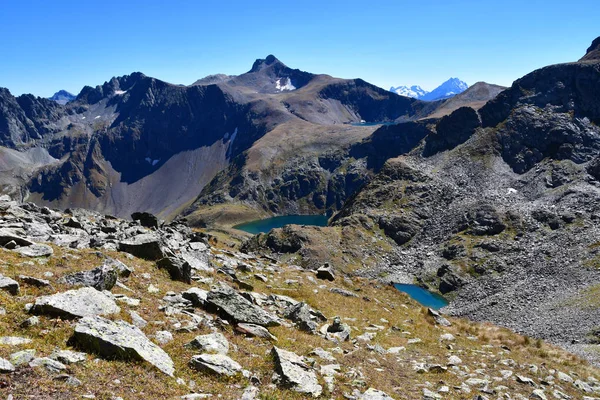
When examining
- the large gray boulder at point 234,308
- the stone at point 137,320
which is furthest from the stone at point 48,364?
the large gray boulder at point 234,308

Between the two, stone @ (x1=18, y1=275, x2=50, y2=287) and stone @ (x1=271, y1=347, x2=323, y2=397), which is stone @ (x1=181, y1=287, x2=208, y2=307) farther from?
stone @ (x1=18, y1=275, x2=50, y2=287)

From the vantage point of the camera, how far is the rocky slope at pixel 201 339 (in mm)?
11703

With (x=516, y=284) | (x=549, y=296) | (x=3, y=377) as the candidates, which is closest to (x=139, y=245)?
(x=3, y=377)

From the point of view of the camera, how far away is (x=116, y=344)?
12188 millimetres

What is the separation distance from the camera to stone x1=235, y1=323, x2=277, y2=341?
693 inches

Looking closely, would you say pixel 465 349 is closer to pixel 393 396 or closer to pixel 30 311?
pixel 393 396

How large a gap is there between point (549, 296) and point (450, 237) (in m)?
60.4

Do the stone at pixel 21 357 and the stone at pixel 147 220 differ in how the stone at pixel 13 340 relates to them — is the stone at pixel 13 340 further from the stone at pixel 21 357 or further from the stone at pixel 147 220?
the stone at pixel 147 220

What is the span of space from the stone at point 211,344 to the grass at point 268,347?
1.23 ft

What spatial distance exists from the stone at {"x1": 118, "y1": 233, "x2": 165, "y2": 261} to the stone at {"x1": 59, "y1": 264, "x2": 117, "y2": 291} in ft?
25.2

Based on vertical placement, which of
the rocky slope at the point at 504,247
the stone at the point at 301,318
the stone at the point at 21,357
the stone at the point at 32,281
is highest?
the stone at the point at 32,281

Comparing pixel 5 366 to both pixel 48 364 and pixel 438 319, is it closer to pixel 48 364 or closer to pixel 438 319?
pixel 48 364

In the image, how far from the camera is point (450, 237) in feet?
561

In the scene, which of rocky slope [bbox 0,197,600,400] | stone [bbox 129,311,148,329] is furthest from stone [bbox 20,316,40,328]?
stone [bbox 129,311,148,329]
